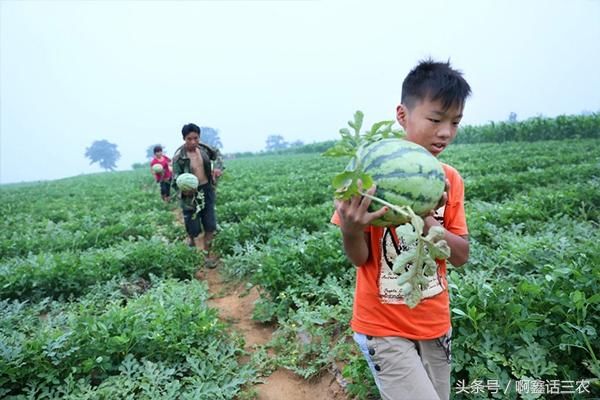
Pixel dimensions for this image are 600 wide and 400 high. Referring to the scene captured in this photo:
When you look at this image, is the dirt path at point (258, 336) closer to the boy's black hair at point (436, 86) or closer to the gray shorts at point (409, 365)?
the gray shorts at point (409, 365)

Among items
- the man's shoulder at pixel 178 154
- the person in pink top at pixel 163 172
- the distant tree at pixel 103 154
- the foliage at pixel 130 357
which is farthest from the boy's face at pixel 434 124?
the distant tree at pixel 103 154

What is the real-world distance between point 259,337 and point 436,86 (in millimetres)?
2991

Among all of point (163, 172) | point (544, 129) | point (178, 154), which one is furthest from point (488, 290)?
point (544, 129)

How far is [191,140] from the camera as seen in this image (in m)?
5.96

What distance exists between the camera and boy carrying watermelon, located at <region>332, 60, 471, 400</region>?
67.0 inches

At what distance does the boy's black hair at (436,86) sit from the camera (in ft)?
5.80

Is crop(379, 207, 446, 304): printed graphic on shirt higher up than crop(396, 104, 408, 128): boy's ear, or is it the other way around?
crop(396, 104, 408, 128): boy's ear

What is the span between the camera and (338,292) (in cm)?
370

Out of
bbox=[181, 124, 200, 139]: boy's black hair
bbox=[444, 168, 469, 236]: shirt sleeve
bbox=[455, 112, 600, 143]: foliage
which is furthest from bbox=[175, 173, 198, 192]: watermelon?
bbox=[455, 112, 600, 143]: foliage

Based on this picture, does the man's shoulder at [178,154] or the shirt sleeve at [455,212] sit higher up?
the man's shoulder at [178,154]

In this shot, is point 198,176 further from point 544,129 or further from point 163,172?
point 544,129

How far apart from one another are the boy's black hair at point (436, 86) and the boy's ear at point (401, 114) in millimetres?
21

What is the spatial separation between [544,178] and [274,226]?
625cm

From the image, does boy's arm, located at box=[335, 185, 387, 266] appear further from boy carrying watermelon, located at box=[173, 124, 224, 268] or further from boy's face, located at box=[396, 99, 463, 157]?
boy carrying watermelon, located at box=[173, 124, 224, 268]
